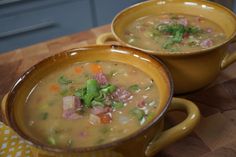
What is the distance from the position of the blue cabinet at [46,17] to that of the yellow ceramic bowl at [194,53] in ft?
3.76

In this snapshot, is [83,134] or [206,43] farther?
[206,43]

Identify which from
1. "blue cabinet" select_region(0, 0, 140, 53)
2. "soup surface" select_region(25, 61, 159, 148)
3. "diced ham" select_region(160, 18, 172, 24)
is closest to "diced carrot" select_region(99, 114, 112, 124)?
"soup surface" select_region(25, 61, 159, 148)

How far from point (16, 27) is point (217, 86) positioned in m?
1.49

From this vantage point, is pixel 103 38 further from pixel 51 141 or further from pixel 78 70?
pixel 51 141

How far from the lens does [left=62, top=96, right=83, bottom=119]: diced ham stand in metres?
0.66

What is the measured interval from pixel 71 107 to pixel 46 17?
148 cm

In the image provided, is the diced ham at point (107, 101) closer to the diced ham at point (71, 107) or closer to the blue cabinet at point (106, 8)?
the diced ham at point (71, 107)

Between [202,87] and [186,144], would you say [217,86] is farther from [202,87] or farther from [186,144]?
[186,144]

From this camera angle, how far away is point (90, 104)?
68 centimetres

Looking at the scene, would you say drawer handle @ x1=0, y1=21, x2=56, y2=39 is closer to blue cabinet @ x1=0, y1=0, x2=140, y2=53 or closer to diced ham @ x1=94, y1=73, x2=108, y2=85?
blue cabinet @ x1=0, y1=0, x2=140, y2=53

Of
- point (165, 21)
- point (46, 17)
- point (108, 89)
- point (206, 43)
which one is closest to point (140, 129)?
point (108, 89)

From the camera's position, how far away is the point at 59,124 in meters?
0.65

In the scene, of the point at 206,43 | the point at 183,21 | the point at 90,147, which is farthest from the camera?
the point at 183,21

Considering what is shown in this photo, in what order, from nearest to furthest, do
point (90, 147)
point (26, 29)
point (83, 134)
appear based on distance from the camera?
point (90, 147) → point (83, 134) → point (26, 29)
